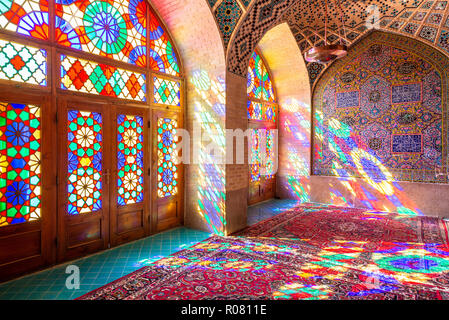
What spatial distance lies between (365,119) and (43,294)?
7.00 meters

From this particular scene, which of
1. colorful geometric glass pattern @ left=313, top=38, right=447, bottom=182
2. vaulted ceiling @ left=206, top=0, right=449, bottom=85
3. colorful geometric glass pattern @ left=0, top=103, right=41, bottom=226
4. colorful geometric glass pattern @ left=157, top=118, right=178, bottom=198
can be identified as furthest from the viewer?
colorful geometric glass pattern @ left=313, top=38, right=447, bottom=182

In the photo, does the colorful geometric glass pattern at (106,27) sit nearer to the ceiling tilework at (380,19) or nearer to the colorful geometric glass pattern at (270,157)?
the ceiling tilework at (380,19)

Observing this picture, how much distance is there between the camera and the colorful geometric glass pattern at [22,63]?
299 cm

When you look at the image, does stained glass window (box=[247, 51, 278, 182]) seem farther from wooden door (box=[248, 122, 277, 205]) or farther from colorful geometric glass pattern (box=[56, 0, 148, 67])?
colorful geometric glass pattern (box=[56, 0, 148, 67])

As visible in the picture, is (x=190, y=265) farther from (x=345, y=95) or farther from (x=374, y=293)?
(x=345, y=95)

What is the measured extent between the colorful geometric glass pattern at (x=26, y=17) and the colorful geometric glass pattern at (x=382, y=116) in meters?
6.30

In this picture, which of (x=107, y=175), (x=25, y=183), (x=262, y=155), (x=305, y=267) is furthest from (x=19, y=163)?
(x=262, y=155)

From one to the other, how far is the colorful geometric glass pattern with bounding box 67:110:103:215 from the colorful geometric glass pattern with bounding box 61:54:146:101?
361 mm

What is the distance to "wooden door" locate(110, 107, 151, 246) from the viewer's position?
407 centimetres

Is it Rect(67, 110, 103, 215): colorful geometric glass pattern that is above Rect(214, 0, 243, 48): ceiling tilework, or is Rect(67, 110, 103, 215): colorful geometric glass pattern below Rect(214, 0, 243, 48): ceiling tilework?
below

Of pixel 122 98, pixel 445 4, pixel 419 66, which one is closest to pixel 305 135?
pixel 419 66

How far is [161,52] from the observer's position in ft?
15.8

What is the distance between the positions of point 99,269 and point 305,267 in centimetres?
250

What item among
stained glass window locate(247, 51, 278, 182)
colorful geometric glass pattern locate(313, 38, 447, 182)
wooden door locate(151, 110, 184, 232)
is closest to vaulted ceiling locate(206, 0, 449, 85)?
colorful geometric glass pattern locate(313, 38, 447, 182)
